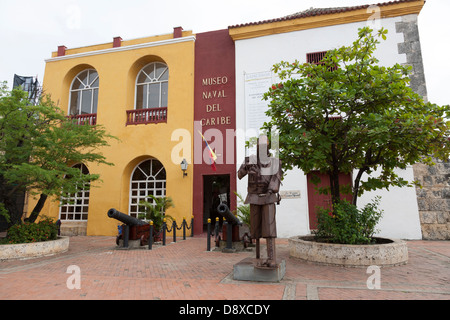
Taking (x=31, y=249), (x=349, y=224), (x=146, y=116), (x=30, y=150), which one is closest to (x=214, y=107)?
(x=146, y=116)

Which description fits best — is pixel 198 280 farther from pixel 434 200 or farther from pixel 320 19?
pixel 320 19

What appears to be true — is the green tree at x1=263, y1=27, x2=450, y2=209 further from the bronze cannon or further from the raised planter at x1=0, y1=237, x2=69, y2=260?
the raised planter at x1=0, y1=237, x2=69, y2=260

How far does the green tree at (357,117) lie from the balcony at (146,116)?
23.8 feet

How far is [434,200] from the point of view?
32.3 ft

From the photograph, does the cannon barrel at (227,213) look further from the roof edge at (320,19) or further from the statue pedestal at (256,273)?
the roof edge at (320,19)

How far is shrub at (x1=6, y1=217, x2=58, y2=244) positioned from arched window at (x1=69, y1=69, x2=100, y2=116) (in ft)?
25.1

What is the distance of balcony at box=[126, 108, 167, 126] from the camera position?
12.9 meters

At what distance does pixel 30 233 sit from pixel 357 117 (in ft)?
29.8

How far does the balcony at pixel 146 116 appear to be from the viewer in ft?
42.3

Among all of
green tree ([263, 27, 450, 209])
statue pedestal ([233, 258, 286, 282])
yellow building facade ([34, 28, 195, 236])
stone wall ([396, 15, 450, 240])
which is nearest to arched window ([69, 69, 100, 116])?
yellow building facade ([34, 28, 195, 236])

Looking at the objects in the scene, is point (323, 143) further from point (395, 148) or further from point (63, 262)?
point (63, 262)

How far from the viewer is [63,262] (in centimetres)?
651

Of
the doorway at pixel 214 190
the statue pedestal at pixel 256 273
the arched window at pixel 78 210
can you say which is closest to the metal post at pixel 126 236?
the statue pedestal at pixel 256 273
